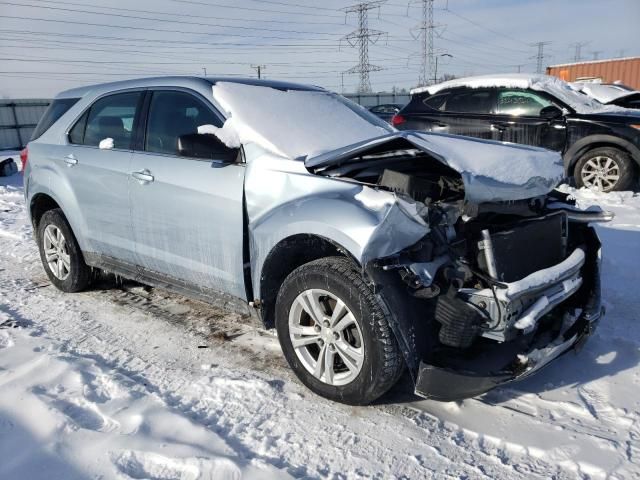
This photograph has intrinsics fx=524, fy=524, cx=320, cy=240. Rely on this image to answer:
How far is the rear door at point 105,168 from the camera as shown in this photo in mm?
3945

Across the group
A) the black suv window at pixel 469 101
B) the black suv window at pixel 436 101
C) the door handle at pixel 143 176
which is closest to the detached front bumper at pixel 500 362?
the door handle at pixel 143 176

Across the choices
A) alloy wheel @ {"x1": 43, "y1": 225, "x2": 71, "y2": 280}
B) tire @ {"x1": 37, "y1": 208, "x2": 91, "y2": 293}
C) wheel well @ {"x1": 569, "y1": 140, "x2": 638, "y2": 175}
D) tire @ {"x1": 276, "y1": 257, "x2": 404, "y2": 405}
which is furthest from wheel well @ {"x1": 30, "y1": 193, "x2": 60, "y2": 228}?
wheel well @ {"x1": 569, "y1": 140, "x2": 638, "y2": 175}

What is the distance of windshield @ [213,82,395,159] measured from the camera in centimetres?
328

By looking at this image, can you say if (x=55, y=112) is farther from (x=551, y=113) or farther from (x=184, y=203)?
(x=551, y=113)

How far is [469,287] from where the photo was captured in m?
2.59

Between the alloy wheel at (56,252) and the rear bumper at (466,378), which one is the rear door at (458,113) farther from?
the rear bumper at (466,378)

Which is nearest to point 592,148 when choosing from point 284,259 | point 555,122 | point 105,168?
point 555,122

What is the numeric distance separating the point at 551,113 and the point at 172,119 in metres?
5.91

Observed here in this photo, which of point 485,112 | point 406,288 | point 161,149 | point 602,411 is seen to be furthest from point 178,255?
point 485,112

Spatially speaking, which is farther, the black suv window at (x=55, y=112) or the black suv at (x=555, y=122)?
the black suv at (x=555, y=122)

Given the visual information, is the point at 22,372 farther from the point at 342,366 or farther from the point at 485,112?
the point at 485,112

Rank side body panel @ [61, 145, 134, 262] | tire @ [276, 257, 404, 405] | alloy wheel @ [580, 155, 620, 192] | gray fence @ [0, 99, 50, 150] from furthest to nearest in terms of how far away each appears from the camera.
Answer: gray fence @ [0, 99, 50, 150]
alloy wheel @ [580, 155, 620, 192]
side body panel @ [61, 145, 134, 262]
tire @ [276, 257, 404, 405]

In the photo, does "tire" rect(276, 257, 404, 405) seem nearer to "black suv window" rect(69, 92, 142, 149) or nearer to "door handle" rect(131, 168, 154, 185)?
"door handle" rect(131, 168, 154, 185)

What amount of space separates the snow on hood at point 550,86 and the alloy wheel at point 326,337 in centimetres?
625
